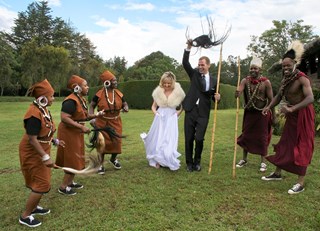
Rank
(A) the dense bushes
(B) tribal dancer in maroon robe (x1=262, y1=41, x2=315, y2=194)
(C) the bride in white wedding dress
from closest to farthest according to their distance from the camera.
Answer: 1. (B) tribal dancer in maroon robe (x1=262, y1=41, x2=315, y2=194)
2. (C) the bride in white wedding dress
3. (A) the dense bushes

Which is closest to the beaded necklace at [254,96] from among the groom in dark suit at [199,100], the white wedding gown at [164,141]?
the groom in dark suit at [199,100]

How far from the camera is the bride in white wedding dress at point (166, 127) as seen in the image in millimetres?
6297

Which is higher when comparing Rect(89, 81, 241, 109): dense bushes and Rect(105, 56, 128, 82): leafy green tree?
Rect(105, 56, 128, 82): leafy green tree

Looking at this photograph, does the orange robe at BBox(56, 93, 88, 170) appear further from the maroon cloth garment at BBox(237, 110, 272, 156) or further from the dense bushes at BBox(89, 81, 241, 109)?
the dense bushes at BBox(89, 81, 241, 109)

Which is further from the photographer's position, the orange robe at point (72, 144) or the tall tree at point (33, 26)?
the tall tree at point (33, 26)

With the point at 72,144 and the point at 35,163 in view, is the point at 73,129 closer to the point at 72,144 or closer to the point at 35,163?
the point at 72,144

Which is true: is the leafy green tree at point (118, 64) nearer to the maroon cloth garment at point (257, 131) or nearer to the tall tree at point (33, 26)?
the tall tree at point (33, 26)

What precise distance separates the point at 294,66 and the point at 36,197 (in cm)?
414

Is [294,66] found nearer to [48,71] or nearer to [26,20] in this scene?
[48,71]

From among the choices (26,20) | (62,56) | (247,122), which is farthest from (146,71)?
(247,122)

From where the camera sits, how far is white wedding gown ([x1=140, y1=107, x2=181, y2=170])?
6.24 metres

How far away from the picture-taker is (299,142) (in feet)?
16.1

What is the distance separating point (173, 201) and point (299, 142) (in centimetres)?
215

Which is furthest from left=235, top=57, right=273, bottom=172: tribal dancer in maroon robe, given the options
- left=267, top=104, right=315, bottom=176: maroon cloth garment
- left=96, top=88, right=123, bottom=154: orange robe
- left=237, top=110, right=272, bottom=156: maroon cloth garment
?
left=96, top=88, right=123, bottom=154: orange robe
